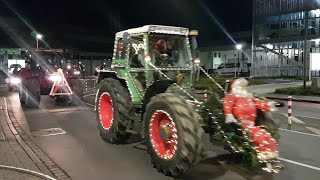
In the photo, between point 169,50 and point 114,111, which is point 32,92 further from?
point 169,50

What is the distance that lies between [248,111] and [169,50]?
10.5ft

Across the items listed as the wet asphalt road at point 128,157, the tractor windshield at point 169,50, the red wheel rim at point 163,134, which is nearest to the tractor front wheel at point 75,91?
the wet asphalt road at point 128,157

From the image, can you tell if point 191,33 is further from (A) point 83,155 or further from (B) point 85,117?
(B) point 85,117

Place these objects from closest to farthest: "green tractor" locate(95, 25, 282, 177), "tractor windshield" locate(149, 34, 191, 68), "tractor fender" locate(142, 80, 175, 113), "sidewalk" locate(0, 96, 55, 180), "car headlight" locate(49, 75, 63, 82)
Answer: "sidewalk" locate(0, 96, 55, 180) → "green tractor" locate(95, 25, 282, 177) → "tractor fender" locate(142, 80, 175, 113) → "tractor windshield" locate(149, 34, 191, 68) → "car headlight" locate(49, 75, 63, 82)

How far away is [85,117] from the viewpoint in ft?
45.6

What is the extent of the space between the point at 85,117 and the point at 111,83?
4.72 meters

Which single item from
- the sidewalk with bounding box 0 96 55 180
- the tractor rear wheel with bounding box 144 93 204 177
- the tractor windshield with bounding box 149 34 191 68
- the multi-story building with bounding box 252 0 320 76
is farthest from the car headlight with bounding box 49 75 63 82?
the multi-story building with bounding box 252 0 320 76

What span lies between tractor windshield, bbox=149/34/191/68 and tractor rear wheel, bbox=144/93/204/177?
213 centimetres

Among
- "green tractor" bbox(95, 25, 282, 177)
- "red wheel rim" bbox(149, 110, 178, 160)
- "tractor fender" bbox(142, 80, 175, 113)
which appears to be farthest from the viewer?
"tractor fender" bbox(142, 80, 175, 113)

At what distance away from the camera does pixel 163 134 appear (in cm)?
707

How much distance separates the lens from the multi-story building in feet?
132

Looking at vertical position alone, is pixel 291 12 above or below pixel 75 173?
above

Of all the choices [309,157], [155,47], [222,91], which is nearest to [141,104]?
[155,47]

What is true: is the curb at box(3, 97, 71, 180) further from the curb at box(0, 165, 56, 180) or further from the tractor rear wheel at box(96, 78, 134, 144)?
the tractor rear wheel at box(96, 78, 134, 144)
